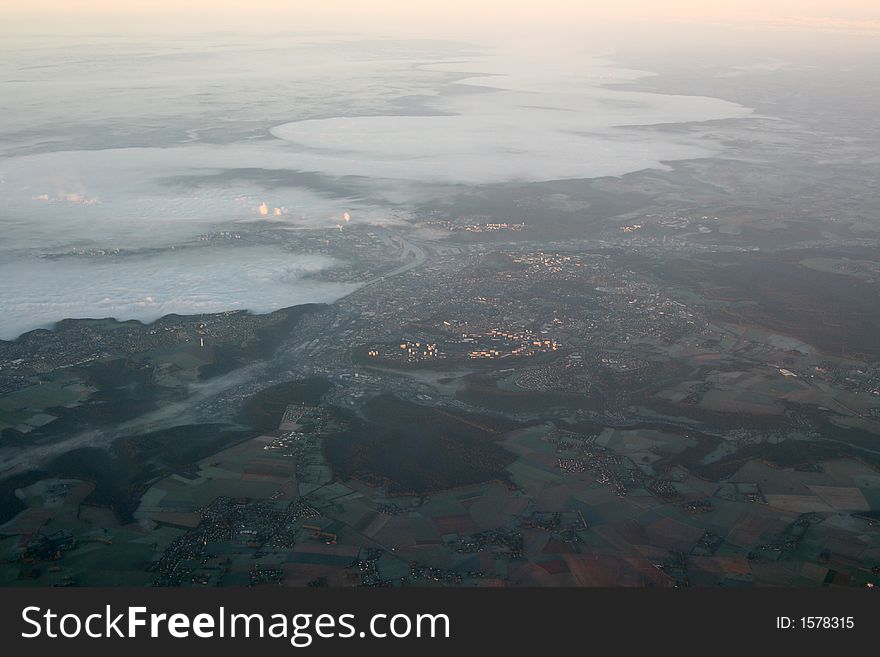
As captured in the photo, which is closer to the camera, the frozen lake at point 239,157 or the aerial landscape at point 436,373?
the aerial landscape at point 436,373

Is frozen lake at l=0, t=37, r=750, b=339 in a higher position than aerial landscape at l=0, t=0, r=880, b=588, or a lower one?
higher

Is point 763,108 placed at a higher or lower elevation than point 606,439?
higher

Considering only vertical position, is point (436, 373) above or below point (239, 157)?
below

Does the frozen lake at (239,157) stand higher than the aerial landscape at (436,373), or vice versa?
the frozen lake at (239,157)

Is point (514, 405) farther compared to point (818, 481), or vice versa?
point (514, 405)

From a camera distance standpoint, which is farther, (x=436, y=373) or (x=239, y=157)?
(x=239, y=157)

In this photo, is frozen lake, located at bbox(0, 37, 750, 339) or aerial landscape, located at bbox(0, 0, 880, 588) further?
frozen lake, located at bbox(0, 37, 750, 339)

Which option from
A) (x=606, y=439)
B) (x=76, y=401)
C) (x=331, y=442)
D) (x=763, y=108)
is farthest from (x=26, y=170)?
(x=763, y=108)

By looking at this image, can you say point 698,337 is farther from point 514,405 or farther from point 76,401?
point 76,401
